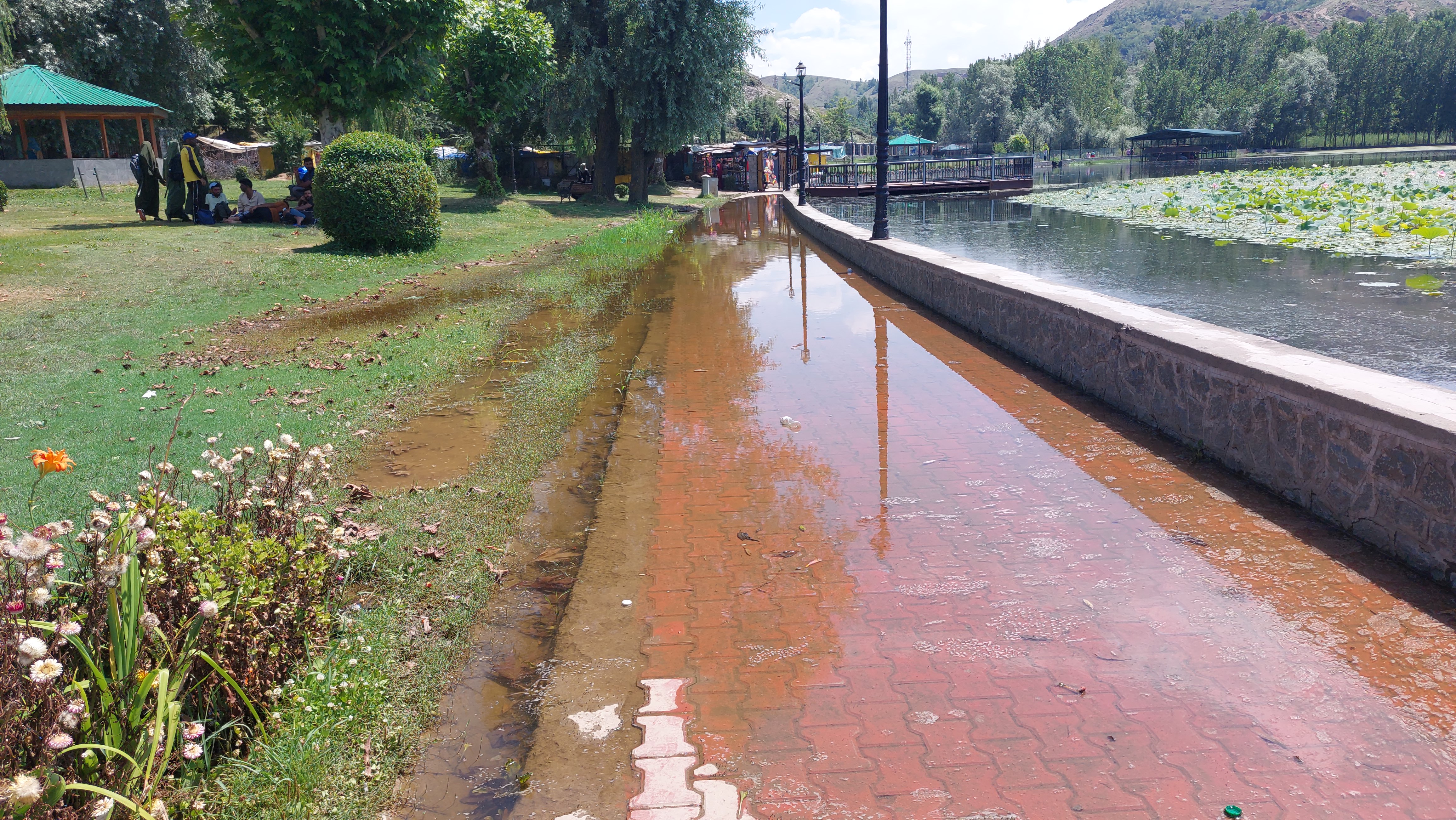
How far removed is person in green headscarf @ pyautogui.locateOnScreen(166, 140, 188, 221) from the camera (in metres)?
19.8

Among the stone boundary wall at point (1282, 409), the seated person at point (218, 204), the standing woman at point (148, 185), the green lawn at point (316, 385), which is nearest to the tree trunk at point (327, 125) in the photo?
the seated person at point (218, 204)

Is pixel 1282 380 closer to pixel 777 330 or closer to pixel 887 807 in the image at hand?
pixel 887 807

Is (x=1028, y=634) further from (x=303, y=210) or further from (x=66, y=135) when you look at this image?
(x=66, y=135)

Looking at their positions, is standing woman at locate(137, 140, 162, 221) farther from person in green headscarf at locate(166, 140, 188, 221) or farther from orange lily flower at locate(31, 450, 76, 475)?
orange lily flower at locate(31, 450, 76, 475)

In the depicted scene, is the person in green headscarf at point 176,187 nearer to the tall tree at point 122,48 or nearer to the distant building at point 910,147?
the tall tree at point 122,48

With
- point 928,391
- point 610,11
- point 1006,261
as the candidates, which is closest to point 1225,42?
point 610,11

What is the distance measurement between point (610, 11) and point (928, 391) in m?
30.2

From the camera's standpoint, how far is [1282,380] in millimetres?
4957

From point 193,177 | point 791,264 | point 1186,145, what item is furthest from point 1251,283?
point 1186,145

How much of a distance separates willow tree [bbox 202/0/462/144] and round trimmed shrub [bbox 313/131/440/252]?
3.53 metres

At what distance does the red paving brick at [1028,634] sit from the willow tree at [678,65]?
28.8 m

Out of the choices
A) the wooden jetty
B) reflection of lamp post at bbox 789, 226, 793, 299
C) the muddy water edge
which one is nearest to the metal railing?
the wooden jetty

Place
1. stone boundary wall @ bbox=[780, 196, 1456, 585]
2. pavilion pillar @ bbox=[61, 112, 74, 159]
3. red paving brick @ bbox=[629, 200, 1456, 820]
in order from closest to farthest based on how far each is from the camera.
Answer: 1. red paving brick @ bbox=[629, 200, 1456, 820]
2. stone boundary wall @ bbox=[780, 196, 1456, 585]
3. pavilion pillar @ bbox=[61, 112, 74, 159]

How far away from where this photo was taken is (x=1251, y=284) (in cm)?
1358
